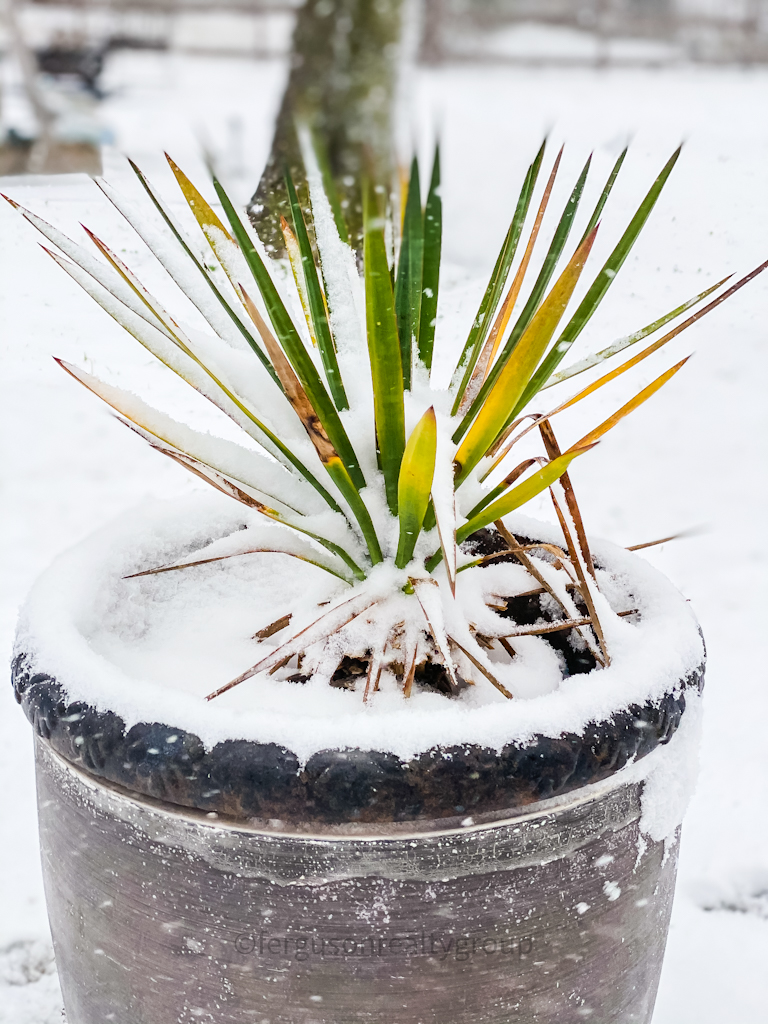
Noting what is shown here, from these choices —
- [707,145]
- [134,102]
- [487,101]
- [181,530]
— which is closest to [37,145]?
[134,102]

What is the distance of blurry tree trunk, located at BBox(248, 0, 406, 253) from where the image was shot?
181cm

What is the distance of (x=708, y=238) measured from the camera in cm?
168

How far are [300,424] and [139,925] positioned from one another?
539mm

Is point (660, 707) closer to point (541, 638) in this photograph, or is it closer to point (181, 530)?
point (541, 638)

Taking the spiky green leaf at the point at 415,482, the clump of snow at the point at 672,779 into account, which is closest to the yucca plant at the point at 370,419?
the spiky green leaf at the point at 415,482

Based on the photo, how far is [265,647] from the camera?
1.05 meters

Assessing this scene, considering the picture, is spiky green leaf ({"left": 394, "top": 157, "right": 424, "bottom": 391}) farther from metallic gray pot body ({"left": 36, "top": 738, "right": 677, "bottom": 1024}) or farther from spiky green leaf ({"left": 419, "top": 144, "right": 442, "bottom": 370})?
metallic gray pot body ({"left": 36, "top": 738, "right": 677, "bottom": 1024})

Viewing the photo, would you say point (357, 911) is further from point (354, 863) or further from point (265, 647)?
point (265, 647)

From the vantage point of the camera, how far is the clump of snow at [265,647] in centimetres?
79

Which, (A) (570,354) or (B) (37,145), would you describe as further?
(B) (37,145)

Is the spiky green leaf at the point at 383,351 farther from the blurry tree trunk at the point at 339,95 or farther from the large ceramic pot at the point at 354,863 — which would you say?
the blurry tree trunk at the point at 339,95

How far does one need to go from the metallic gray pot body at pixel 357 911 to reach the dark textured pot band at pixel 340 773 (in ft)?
0.09

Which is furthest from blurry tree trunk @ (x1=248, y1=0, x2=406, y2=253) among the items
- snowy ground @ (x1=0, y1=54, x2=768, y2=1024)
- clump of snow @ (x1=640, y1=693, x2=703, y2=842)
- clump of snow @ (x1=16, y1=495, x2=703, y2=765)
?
clump of snow @ (x1=640, y1=693, x2=703, y2=842)

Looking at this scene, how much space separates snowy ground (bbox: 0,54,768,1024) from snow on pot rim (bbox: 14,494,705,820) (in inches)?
20.8
